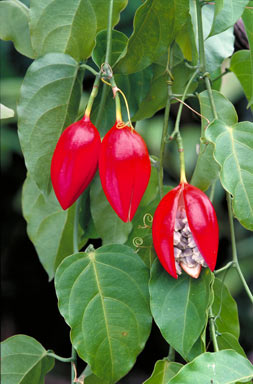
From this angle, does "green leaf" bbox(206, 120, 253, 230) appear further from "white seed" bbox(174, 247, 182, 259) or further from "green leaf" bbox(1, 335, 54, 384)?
"green leaf" bbox(1, 335, 54, 384)

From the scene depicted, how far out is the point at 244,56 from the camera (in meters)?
0.85

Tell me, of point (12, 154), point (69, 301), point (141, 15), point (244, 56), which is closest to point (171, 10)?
point (141, 15)

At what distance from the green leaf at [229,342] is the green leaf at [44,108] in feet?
0.86

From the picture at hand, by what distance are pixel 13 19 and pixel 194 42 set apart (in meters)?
0.24

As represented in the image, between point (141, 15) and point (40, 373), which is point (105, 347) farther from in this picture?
point (141, 15)

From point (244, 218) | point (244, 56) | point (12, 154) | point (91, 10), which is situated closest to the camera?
point (244, 218)

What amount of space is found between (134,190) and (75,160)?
7cm

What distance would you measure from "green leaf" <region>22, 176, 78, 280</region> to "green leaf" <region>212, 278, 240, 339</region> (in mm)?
227

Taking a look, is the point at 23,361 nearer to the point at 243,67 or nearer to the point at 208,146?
the point at 208,146

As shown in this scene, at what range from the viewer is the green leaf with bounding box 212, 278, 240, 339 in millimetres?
743

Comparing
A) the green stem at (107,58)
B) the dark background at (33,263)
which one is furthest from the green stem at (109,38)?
the dark background at (33,263)

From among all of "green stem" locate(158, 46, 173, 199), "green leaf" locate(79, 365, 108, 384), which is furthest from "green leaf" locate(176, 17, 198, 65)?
"green leaf" locate(79, 365, 108, 384)

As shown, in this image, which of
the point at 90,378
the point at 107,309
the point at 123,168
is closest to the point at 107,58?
the point at 123,168

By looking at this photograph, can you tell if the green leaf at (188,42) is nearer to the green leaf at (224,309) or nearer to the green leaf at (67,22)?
the green leaf at (67,22)
